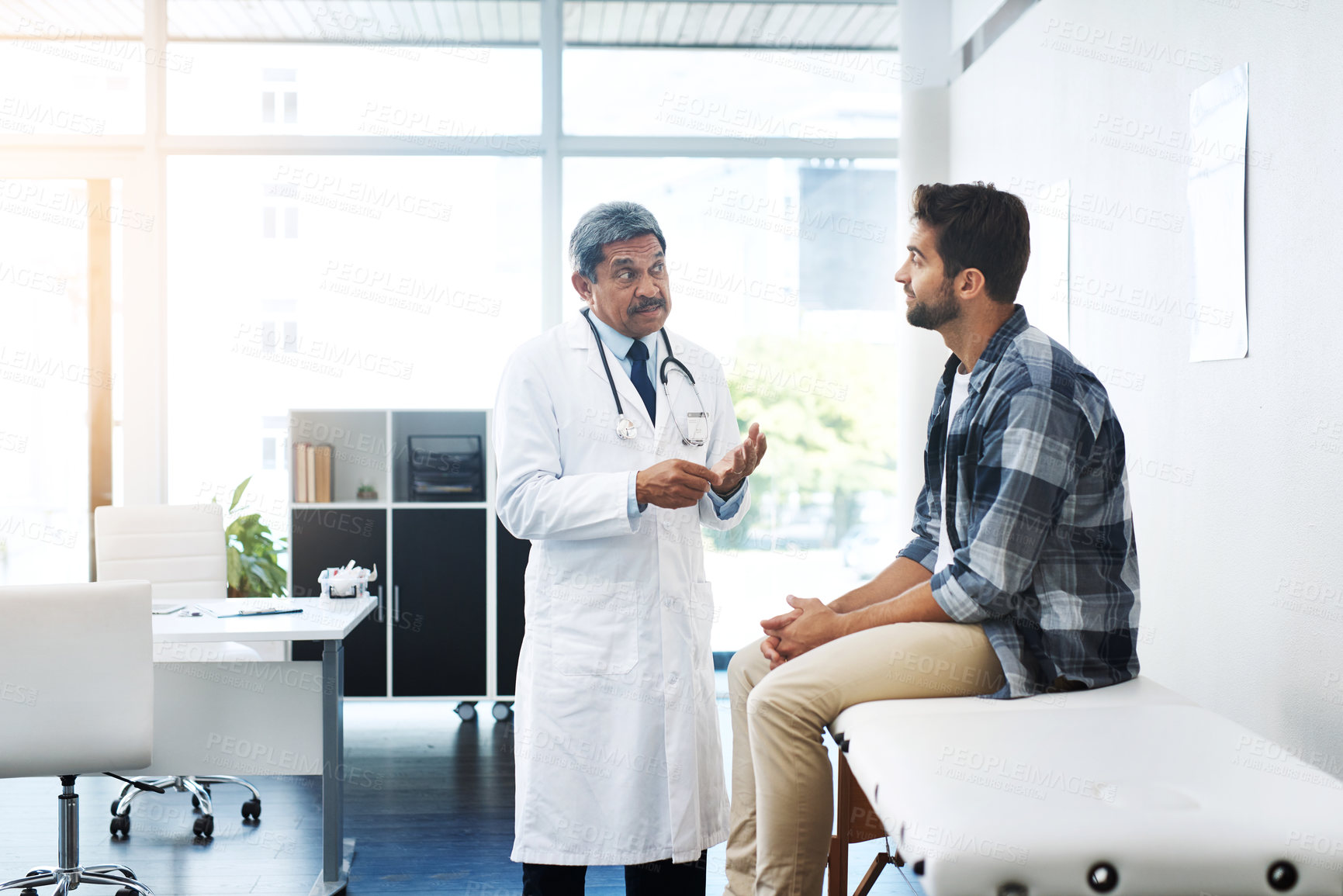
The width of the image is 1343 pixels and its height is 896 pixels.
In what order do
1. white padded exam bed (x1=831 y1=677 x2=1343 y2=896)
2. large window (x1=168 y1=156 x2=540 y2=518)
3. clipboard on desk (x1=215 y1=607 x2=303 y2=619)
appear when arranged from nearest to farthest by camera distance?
white padded exam bed (x1=831 y1=677 x2=1343 y2=896) < clipboard on desk (x1=215 y1=607 x2=303 y2=619) < large window (x1=168 y1=156 x2=540 y2=518)

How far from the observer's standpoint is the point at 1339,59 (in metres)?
1.99

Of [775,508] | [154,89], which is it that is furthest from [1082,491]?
[154,89]

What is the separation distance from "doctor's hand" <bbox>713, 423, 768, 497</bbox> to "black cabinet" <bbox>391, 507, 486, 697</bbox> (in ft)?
8.73

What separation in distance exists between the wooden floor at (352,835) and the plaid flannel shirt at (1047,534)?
1449 millimetres

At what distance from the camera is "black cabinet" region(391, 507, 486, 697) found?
4.50 meters

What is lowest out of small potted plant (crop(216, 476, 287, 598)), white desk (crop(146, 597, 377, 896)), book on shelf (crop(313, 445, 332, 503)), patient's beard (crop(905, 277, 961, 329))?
white desk (crop(146, 597, 377, 896))

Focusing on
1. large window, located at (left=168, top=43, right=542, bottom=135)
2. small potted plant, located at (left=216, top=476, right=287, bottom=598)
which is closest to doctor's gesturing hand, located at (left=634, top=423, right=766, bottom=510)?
small potted plant, located at (left=216, top=476, right=287, bottom=598)

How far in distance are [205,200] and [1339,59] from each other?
497 cm

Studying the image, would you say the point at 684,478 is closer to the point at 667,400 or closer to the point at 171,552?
the point at 667,400

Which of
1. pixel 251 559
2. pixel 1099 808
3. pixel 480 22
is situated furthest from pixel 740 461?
pixel 480 22

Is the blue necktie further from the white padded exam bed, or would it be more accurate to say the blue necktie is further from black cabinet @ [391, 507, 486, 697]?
black cabinet @ [391, 507, 486, 697]

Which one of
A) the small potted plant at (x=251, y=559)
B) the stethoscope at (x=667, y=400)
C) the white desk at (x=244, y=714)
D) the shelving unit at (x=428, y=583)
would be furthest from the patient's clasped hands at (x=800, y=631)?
the small potted plant at (x=251, y=559)

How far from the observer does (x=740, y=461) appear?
2.04 meters

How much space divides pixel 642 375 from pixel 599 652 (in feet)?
2.01
